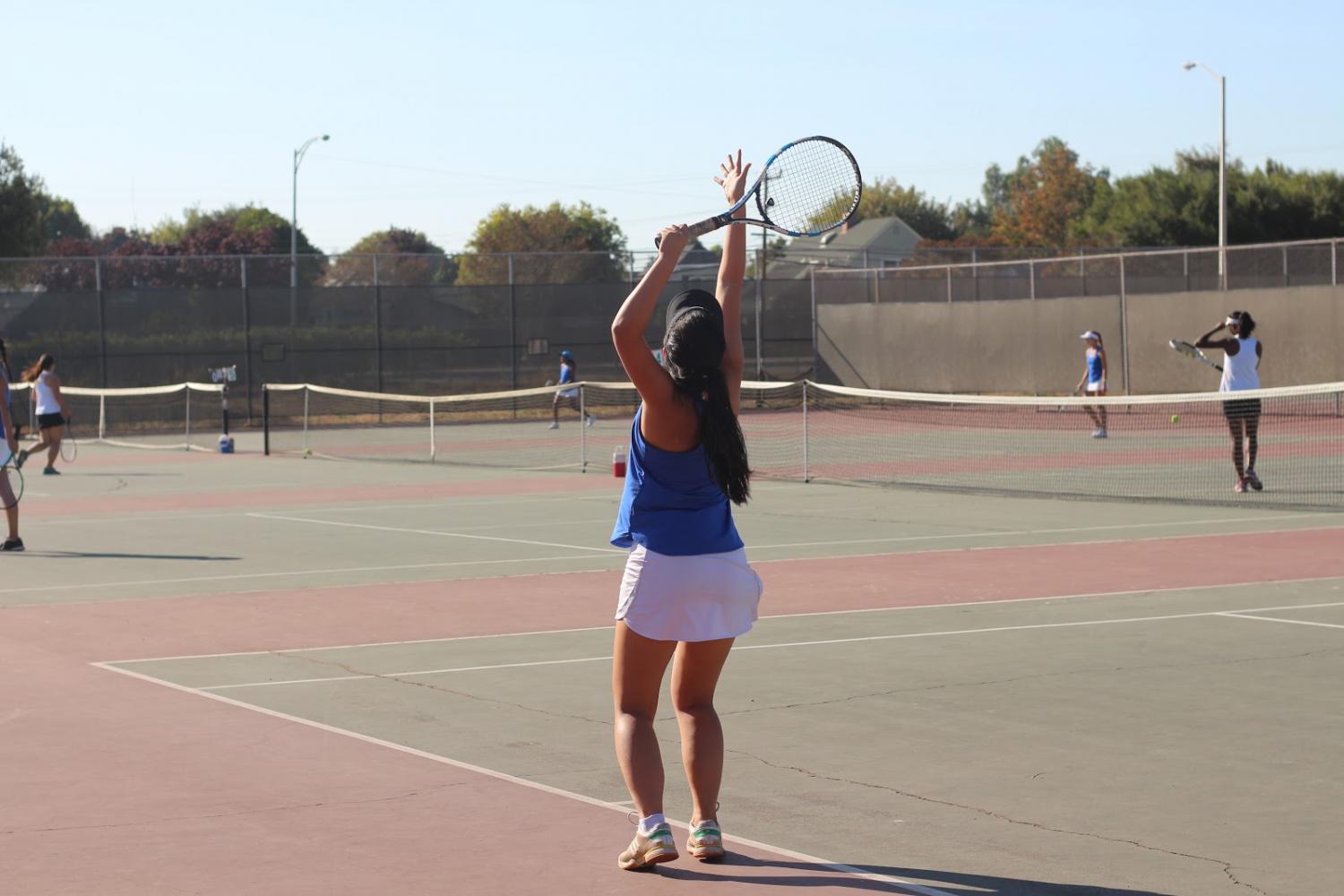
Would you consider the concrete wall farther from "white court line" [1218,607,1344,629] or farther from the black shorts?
"white court line" [1218,607,1344,629]

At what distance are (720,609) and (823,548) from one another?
874cm

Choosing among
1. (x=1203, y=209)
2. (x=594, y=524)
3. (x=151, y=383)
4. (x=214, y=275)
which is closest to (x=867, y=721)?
(x=594, y=524)

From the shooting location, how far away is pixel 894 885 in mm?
4895

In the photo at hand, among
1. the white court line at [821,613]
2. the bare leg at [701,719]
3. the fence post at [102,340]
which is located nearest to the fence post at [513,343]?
the fence post at [102,340]

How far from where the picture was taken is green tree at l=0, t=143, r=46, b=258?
57125 millimetres

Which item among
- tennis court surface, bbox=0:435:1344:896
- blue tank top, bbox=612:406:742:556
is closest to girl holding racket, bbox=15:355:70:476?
tennis court surface, bbox=0:435:1344:896

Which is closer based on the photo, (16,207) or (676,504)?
(676,504)

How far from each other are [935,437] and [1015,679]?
69.4 ft

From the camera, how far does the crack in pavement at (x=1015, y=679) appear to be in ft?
24.8

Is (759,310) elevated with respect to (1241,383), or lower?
elevated

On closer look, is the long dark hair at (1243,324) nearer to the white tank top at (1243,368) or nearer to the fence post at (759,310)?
the white tank top at (1243,368)

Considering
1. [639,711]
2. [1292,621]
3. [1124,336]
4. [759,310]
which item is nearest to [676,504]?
[639,711]

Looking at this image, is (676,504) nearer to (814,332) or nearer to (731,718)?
(731,718)

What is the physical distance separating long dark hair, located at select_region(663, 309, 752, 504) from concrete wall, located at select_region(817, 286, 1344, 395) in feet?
99.8
